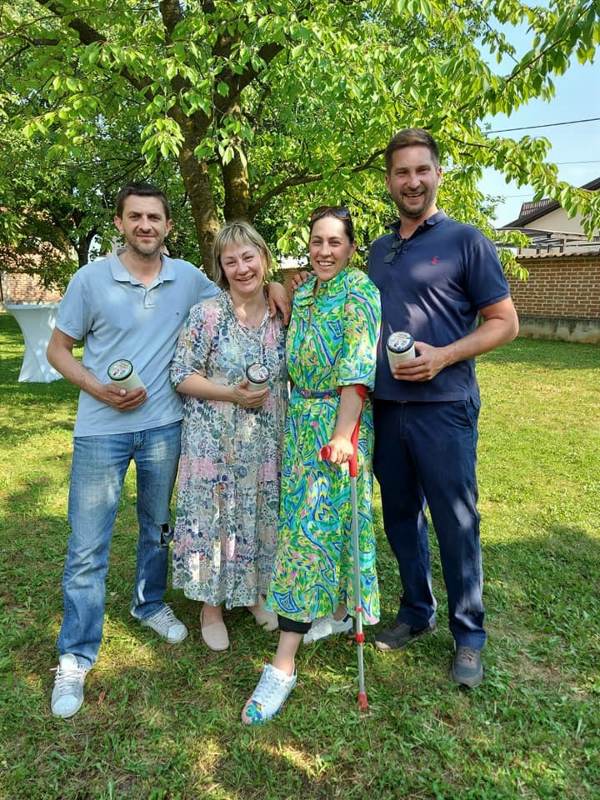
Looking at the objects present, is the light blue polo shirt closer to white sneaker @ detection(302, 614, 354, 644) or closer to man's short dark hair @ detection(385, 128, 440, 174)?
man's short dark hair @ detection(385, 128, 440, 174)

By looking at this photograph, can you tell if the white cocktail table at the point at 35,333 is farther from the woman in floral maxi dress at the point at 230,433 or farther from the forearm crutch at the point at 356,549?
the forearm crutch at the point at 356,549

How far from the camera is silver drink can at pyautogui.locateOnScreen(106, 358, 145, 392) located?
7.89 feet

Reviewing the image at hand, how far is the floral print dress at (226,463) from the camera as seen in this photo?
267 cm

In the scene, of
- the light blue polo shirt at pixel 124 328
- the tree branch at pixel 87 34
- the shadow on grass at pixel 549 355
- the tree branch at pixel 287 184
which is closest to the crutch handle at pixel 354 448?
the light blue polo shirt at pixel 124 328

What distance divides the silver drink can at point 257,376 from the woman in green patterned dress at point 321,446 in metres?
0.16

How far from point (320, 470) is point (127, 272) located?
122 centimetres

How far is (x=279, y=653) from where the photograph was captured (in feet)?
8.57

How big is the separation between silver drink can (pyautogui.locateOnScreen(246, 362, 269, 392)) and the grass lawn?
4.59 ft

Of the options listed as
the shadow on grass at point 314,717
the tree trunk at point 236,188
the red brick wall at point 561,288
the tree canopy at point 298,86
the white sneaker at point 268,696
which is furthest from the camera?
the red brick wall at point 561,288

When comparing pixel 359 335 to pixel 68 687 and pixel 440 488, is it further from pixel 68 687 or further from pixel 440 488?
pixel 68 687

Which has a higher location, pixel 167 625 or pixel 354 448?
pixel 354 448

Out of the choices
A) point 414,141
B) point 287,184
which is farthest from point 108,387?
point 287,184

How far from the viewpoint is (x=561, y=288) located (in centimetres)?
1369

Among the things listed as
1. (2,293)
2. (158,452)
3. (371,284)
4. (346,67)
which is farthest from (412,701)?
(2,293)
